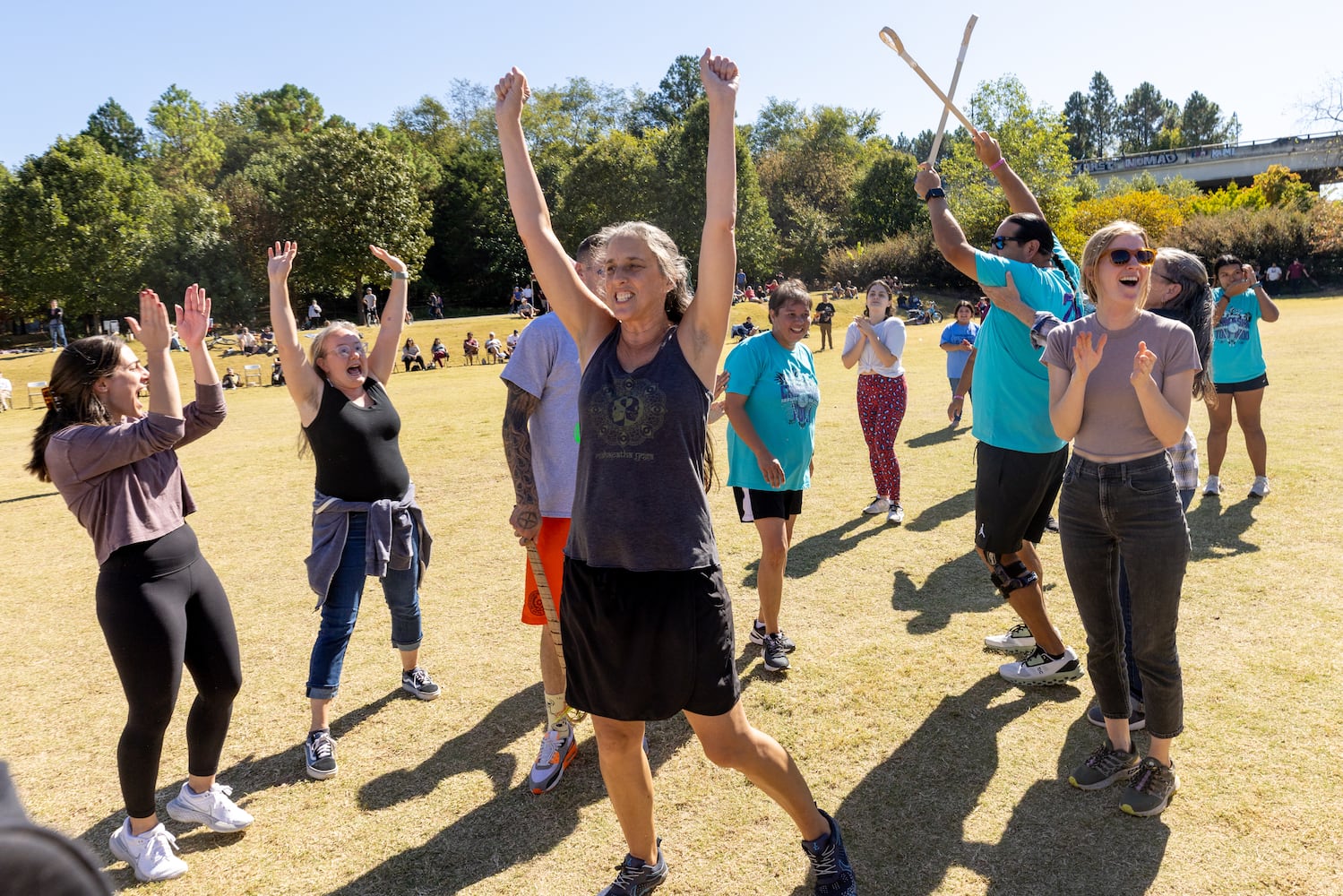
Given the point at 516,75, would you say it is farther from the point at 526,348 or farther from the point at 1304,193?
the point at 1304,193

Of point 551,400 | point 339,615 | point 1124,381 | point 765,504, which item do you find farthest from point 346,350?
point 1124,381

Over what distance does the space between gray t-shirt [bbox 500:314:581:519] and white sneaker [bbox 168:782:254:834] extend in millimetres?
1805

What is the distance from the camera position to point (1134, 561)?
3264mm

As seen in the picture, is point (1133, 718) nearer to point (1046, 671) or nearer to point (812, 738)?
point (1046, 671)

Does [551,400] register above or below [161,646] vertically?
above

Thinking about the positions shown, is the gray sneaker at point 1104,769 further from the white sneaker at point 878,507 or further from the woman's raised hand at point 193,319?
the white sneaker at point 878,507

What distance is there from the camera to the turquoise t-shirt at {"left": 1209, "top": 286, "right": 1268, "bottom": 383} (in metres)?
7.41

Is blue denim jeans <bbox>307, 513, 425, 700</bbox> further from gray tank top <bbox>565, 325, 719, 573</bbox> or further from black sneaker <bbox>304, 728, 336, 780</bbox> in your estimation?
gray tank top <bbox>565, 325, 719, 573</bbox>

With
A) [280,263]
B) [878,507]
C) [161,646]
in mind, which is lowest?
[878,507]

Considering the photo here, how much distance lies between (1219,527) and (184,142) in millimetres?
79085

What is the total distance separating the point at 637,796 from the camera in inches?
115

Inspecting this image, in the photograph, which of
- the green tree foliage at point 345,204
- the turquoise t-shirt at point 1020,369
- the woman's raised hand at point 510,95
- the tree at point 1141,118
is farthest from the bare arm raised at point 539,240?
the tree at point 1141,118

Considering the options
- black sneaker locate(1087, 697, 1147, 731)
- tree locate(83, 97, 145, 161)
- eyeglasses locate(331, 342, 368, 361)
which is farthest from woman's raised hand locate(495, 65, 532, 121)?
tree locate(83, 97, 145, 161)

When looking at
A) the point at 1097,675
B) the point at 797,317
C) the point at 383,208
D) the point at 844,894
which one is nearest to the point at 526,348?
the point at 797,317
